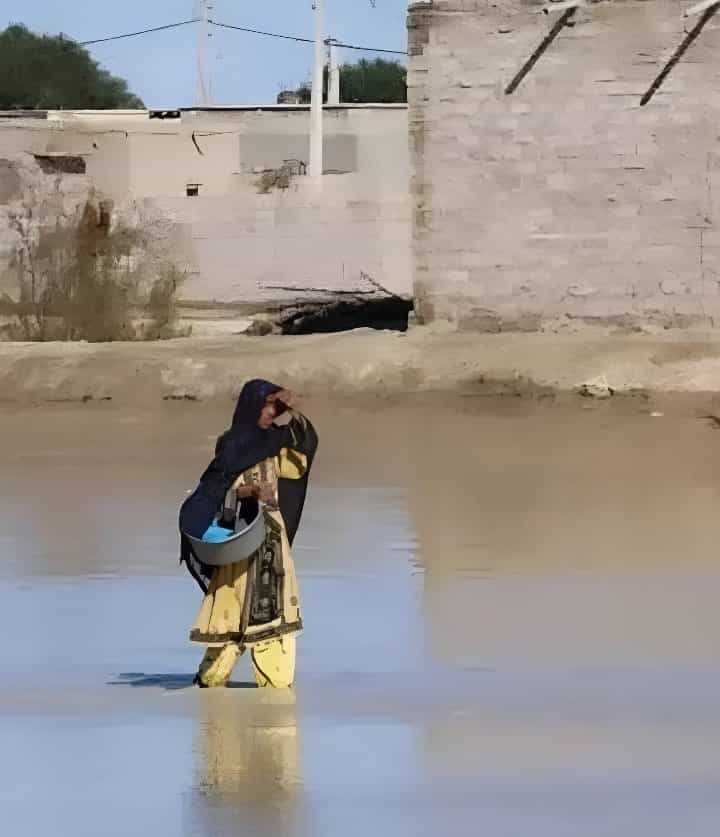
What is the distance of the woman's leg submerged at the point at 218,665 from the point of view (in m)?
7.30

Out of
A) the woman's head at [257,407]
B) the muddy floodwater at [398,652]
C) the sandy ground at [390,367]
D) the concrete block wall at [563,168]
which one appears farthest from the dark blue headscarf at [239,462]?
the concrete block wall at [563,168]

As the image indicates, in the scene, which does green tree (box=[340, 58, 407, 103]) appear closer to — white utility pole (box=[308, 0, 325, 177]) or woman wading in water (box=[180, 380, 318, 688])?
white utility pole (box=[308, 0, 325, 177])

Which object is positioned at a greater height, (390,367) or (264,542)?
(264,542)

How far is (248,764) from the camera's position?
6.06 metres

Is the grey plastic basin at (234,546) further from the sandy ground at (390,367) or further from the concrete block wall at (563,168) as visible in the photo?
the concrete block wall at (563,168)

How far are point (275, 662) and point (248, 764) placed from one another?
1.21 m

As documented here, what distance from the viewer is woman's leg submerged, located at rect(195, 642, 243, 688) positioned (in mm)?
7305

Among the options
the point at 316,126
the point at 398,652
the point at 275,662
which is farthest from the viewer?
the point at 316,126

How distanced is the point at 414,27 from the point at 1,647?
37.4ft

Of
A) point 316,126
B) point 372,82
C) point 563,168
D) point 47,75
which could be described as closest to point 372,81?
point 372,82

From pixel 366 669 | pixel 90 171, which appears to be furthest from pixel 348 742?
pixel 90 171

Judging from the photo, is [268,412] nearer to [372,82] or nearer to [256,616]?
[256,616]

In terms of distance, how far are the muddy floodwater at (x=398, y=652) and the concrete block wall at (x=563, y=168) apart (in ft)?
9.41

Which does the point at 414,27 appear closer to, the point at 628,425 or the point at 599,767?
the point at 628,425
